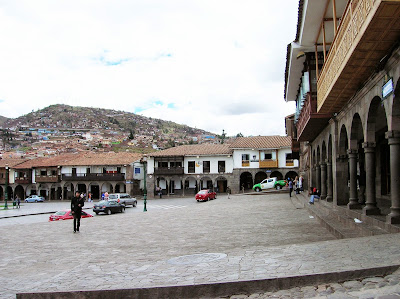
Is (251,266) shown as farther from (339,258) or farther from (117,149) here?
(117,149)

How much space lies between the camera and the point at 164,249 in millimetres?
9180

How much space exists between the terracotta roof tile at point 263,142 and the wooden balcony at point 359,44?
34.9m

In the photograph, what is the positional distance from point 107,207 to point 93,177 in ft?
93.5

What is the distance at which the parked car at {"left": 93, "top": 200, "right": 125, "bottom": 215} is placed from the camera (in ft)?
82.2

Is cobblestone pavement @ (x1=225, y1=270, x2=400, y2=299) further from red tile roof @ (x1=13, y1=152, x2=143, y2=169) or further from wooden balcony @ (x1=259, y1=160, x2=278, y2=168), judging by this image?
red tile roof @ (x1=13, y1=152, x2=143, y2=169)

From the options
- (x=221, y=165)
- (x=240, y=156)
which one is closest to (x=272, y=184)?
(x=240, y=156)

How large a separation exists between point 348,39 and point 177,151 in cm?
4338

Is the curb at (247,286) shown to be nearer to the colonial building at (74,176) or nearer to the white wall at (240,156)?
the white wall at (240,156)

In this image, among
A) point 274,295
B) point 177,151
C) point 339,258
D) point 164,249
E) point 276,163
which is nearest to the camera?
point 274,295

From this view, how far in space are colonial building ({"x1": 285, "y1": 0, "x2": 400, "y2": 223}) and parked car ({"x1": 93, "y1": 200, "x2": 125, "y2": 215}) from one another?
585 inches

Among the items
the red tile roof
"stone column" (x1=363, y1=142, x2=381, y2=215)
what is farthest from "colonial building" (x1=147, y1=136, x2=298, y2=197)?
"stone column" (x1=363, y1=142, x2=381, y2=215)

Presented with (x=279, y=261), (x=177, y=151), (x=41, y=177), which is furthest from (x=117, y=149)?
(x=279, y=261)

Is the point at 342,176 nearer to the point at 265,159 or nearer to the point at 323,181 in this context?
the point at 323,181

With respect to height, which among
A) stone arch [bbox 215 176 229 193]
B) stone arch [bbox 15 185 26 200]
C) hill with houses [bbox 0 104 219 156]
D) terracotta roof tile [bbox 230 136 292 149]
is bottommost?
stone arch [bbox 15 185 26 200]
